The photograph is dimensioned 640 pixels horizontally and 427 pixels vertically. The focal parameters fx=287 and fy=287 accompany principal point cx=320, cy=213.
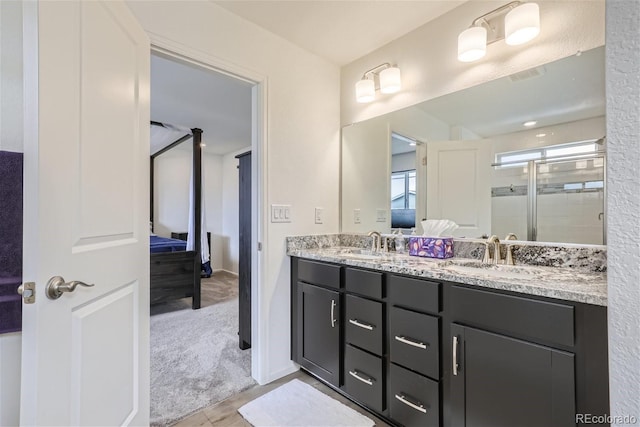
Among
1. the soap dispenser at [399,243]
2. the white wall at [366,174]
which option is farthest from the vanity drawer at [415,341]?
the white wall at [366,174]

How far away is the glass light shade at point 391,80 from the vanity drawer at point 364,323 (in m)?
1.48

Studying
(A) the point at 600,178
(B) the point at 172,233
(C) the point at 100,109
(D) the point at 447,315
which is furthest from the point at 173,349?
(B) the point at 172,233

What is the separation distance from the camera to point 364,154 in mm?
2432

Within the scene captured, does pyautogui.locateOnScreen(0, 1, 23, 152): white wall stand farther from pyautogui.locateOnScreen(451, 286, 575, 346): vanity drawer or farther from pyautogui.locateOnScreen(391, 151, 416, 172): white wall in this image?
pyautogui.locateOnScreen(391, 151, 416, 172): white wall

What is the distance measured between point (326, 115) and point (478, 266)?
62.9 inches

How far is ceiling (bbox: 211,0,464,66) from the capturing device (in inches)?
68.6

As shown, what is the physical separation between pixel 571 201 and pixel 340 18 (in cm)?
171

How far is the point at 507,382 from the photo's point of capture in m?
1.11

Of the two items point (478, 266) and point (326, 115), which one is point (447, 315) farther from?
point (326, 115)

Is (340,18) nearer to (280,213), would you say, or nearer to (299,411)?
(280,213)

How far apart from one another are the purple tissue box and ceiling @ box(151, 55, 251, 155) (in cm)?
158

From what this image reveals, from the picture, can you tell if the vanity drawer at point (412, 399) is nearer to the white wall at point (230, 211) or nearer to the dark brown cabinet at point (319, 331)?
the dark brown cabinet at point (319, 331)

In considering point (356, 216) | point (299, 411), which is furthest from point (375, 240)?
point (299, 411)

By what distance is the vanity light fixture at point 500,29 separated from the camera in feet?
4.74
